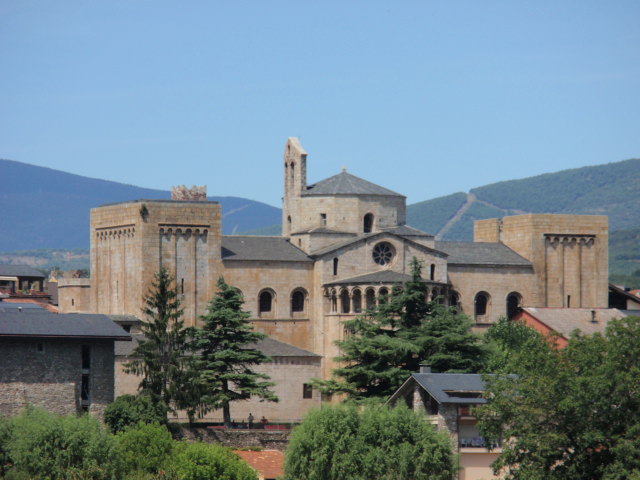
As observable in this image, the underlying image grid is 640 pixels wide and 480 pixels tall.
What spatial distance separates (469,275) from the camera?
10238 centimetres

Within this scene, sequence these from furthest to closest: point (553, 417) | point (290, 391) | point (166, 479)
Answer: point (290, 391) < point (166, 479) < point (553, 417)

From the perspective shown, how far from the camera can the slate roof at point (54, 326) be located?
231 ft

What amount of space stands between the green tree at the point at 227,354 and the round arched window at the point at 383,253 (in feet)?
54.4

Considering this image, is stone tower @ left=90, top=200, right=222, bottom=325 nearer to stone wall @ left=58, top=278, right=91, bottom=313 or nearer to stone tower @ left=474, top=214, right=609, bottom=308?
stone wall @ left=58, top=278, right=91, bottom=313

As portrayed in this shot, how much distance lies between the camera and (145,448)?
217 feet

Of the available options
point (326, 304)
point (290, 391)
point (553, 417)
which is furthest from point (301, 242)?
point (553, 417)

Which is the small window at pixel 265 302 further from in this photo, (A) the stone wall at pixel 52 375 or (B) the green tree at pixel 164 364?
(A) the stone wall at pixel 52 375

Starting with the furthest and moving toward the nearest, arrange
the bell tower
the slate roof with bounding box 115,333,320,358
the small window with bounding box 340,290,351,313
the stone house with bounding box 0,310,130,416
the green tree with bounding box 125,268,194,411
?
1. the bell tower
2. the small window with bounding box 340,290,351,313
3. the slate roof with bounding box 115,333,320,358
4. the green tree with bounding box 125,268,194,411
5. the stone house with bounding box 0,310,130,416

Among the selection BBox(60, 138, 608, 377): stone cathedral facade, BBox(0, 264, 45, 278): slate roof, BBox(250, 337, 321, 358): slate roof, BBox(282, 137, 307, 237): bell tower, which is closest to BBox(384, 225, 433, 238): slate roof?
BBox(60, 138, 608, 377): stone cathedral facade

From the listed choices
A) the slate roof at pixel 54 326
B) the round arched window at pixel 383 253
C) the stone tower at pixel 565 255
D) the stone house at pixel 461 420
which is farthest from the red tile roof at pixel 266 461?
the stone tower at pixel 565 255

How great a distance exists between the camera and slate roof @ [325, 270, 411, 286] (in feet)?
307

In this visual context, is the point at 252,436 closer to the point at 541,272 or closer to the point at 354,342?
the point at 354,342

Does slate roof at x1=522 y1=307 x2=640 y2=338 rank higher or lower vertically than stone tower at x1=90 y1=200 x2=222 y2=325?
lower

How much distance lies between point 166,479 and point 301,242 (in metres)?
38.1
